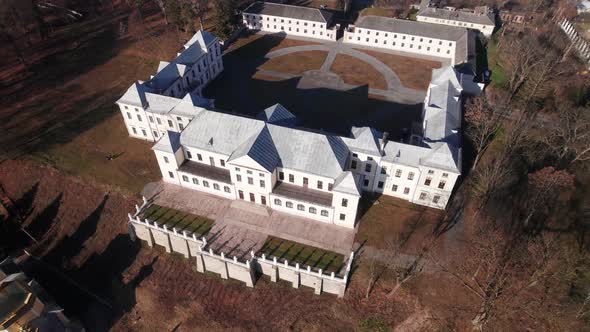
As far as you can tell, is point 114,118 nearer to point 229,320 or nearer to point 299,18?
point 229,320

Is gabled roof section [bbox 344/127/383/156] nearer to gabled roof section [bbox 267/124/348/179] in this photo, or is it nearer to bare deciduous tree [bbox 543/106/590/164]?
gabled roof section [bbox 267/124/348/179]

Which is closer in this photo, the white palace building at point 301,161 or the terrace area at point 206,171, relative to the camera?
the white palace building at point 301,161

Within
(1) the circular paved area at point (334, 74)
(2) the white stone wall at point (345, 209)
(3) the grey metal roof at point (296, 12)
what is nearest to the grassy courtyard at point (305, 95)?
Answer: (1) the circular paved area at point (334, 74)

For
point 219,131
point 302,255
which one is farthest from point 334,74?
point 302,255

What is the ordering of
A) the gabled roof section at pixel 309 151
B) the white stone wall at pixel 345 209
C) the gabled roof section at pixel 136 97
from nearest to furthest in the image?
the white stone wall at pixel 345 209
the gabled roof section at pixel 309 151
the gabled roof section at pixel 136 97

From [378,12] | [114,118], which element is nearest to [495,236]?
[114,118]

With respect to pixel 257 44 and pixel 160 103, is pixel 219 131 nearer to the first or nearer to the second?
pixel 160 103

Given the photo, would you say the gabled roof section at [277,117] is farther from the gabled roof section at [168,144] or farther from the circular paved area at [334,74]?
the circular paved area at [334,74]
